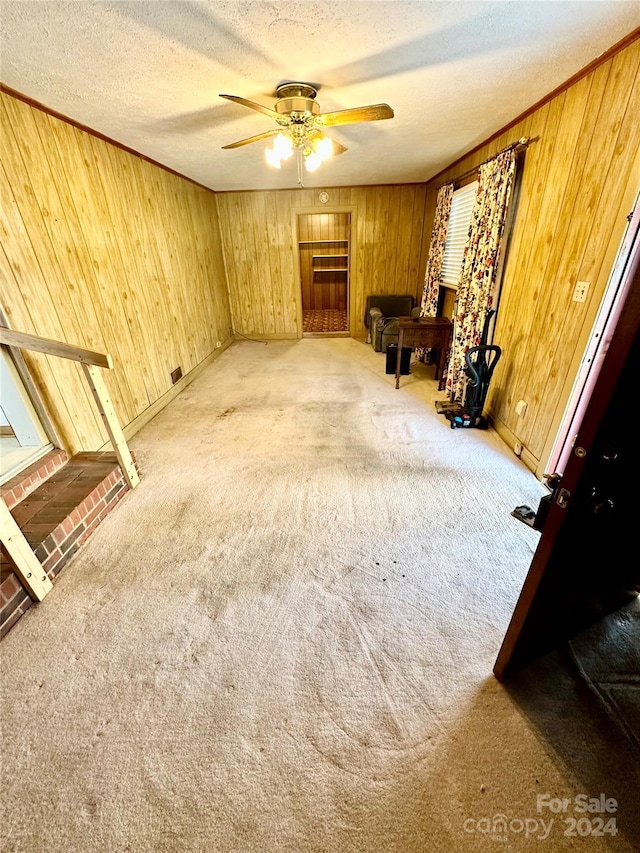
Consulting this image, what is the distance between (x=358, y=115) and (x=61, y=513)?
2.72 m

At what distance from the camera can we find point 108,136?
2.70m

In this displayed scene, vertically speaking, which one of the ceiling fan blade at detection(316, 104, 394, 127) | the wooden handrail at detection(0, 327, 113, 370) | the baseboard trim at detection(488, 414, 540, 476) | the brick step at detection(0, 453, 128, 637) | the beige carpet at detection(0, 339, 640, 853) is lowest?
the beige carpet at detection(0, 339, 640, 853)

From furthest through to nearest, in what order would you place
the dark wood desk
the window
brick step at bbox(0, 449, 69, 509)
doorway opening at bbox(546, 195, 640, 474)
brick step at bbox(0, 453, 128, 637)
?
the dark wood desk → the window → brick step at bbox(0, 449, 69, 509) → doorway opening at bbox(546, 195, 640, 474) → brick step at bbox(0, 453, 128, 637)

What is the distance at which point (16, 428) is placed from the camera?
2201 millimetres

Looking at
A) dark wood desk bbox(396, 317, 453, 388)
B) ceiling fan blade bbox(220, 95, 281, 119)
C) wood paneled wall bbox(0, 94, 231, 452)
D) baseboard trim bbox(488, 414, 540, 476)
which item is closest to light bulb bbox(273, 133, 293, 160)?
ceiling fan blade bbox(220, 95, 281, 119)

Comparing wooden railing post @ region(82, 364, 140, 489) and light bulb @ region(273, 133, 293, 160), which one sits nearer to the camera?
wooden railing post @ region(82, 364, 140, 489)

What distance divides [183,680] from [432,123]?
12.5ft

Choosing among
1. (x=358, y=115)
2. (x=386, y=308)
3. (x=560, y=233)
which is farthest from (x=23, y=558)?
(x=386, y=308)

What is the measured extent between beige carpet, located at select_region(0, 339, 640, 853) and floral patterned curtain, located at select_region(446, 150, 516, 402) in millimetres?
1403

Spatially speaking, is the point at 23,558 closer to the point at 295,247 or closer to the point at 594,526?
the point at 594,526

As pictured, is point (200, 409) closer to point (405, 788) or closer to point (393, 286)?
point (405, 788)

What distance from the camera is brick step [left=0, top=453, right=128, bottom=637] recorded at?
4.99 feet

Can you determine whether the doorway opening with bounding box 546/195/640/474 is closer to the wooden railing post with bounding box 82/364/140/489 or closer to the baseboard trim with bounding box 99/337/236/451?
the wooden railing post with bounding box 82/364/140/489

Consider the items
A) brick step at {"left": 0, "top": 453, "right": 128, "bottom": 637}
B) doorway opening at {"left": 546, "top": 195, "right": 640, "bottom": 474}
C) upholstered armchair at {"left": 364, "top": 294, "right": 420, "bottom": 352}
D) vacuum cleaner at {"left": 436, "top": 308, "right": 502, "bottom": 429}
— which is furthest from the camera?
upholstered armchair at {"left": 364, "top": 294, "right": 420, "bottom": 352}
